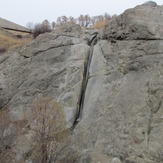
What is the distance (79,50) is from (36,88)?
413 cm

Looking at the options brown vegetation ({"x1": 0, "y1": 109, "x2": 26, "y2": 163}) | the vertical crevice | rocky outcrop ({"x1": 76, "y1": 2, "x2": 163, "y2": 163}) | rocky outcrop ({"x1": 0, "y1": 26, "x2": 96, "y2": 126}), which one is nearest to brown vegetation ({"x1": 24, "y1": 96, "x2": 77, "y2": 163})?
brown vegetation ({"x1": 0, "y1": 109, "x2": 26, "y2": 163})

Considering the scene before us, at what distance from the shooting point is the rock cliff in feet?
34.3

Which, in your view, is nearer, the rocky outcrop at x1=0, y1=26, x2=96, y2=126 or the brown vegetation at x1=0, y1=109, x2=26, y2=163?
the brown vegetation at x1=0, y1=109, x2=26, y2=163

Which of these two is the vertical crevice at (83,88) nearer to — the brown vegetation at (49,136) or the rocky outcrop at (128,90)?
the rocky outcrop at (128,90)

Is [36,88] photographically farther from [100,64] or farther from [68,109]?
[100,64]

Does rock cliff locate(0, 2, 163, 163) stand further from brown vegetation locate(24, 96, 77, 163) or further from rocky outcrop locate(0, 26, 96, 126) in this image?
brown vegetation locate(24, 96, 77, 163)

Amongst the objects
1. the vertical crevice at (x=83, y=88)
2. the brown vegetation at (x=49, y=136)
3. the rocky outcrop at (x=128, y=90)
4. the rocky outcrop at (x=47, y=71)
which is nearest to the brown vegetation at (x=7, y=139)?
the brown vegetation at (x=49, y=136)

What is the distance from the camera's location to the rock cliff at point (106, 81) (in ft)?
34.3

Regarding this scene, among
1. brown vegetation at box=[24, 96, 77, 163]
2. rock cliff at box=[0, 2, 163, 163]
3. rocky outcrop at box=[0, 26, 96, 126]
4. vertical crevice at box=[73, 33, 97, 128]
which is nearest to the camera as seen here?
brown vegetation at box=[24, 96, 77, 163]

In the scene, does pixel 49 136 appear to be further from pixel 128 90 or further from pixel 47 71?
pixel 47 71

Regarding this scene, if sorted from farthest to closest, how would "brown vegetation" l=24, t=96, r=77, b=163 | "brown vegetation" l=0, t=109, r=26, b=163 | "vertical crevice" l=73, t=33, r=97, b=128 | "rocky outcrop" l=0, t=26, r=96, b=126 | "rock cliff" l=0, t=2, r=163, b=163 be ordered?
"rocky outcrop" l=0, t=26, r=96, b=126 → "vertical crevice" l=73, t=33, r=97, b=128 → "rock cliff" l=0, t=2, r=163, b=163 → "brown vegetation" l=0, t=109, r=26, b=163 → "brown vegetation" l=24, t=96, r=77, b=163

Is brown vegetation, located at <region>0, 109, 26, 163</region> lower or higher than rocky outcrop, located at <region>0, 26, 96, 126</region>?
lower

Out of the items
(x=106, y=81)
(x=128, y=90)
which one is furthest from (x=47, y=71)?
(x=128, y=90)

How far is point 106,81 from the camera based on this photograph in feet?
43.7
